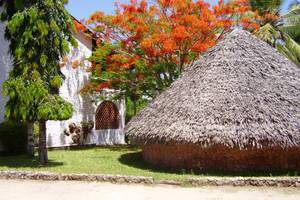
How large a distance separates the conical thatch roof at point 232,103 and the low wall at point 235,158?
52cm

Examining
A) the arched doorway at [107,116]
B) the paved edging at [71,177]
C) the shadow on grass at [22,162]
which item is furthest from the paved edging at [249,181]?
the arched doorway at [107,116]

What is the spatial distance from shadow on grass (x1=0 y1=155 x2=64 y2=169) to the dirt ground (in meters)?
2.71

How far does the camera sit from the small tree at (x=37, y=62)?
44.9ft

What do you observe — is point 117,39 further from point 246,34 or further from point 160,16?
point 246,34

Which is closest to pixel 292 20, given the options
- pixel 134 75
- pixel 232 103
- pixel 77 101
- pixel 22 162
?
pixel 134 75

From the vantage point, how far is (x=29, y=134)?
17.0 metres

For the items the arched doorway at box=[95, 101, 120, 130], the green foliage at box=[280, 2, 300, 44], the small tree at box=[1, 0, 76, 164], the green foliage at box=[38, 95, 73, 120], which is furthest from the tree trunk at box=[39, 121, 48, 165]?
the green foliage at box=[280, 2, 300, 44]

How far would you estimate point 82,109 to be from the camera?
22297 millimetres

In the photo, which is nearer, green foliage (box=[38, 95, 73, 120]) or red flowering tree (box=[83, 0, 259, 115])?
green foliage (box=[38, 95, 73, 120])

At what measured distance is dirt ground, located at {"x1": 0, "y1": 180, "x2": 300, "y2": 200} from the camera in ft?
32.9

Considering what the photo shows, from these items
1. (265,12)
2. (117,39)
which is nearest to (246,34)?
(117,39)

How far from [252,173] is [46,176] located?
582 centimetres

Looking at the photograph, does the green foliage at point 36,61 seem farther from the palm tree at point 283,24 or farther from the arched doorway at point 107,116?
the palm tree at point 283,24

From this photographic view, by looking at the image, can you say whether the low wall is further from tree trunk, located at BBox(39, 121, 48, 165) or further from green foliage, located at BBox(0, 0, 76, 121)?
tree trunk, located at BBox(39, 121, 48, 165)
